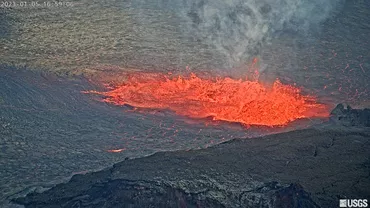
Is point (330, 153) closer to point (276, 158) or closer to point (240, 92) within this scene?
point (276, 158)

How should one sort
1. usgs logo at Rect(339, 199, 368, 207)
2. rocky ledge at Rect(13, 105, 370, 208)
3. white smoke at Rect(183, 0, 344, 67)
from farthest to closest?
white smoke at Rect(183, 0, 344, 67)
rocky ledge at Rect(13, 105, 370, 208)
usgs logo at Rect(339, 199, 368, 207)

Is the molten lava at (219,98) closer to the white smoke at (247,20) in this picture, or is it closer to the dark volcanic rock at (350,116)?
the dark volcanic rock at (350,116)

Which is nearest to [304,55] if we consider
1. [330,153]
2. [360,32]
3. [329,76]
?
[329,76]

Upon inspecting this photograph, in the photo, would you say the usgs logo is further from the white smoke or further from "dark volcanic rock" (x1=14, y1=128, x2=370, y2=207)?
the white smoke

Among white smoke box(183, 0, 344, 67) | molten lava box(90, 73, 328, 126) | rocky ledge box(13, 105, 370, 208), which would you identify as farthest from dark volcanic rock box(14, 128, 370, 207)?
white smoke box(183, 0, 344, 67)

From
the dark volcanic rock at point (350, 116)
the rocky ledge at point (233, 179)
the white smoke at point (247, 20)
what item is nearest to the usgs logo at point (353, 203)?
the rocky ledge at point (233, 179)

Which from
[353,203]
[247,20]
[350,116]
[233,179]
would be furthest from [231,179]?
[247,20]
